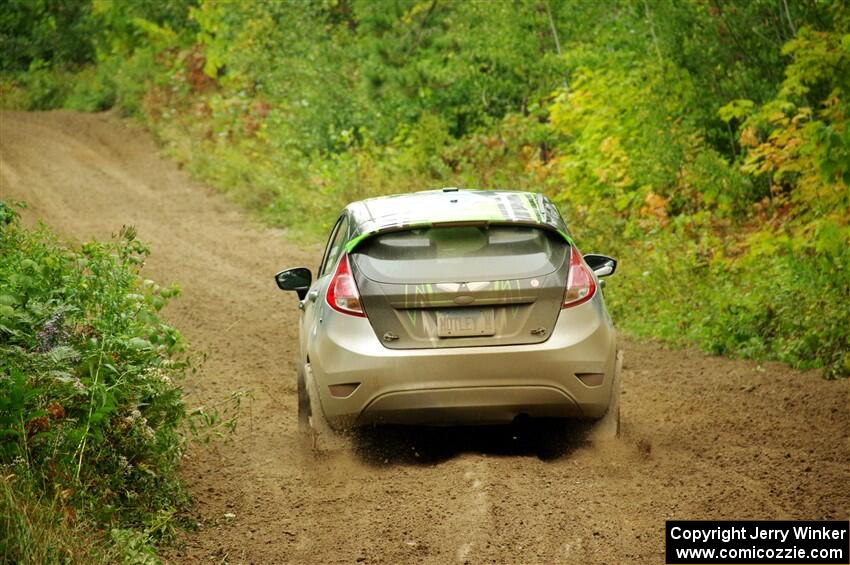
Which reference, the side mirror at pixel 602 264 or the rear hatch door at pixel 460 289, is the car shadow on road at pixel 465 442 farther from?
the side mirror at pixel 602 264

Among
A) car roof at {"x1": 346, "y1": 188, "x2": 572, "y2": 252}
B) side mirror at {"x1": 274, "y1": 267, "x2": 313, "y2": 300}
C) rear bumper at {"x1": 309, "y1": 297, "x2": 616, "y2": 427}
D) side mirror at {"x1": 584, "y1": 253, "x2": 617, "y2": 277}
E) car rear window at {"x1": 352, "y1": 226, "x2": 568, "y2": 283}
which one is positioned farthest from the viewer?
A: side mirror at {"x1": 274, "y1": 267, "x2": 313, "y2": 300}

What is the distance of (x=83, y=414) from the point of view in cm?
631

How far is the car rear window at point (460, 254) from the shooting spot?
705 cm

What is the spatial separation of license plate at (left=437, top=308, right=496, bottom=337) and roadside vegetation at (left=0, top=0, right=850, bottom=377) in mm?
4249

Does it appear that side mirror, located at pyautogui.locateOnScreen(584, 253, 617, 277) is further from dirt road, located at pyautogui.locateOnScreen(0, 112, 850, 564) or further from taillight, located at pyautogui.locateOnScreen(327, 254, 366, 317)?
taillight, located at pyautogui.locateOnScreen(327, 254, 366, 317)

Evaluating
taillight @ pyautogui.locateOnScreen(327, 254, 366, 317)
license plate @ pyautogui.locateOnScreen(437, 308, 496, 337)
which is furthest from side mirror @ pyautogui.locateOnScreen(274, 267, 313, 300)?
license plate @ pyautogui.locateOnScreen(437, 308, 496, 337)

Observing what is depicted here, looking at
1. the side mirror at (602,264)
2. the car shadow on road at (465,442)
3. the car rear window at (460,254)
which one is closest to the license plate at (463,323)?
the car rear window at (460,254)

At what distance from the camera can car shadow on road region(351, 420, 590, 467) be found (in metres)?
7.58

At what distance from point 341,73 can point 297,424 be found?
680 inches

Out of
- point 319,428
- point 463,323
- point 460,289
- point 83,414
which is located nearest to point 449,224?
point 460,289

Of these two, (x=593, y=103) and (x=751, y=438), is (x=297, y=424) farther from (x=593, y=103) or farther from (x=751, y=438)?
(x=593, y=103)

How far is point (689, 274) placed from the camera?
44.4ft

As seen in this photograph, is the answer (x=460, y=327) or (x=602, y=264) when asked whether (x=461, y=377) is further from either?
(x=602, y=264)


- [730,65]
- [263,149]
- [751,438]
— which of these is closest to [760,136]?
[730,65]
